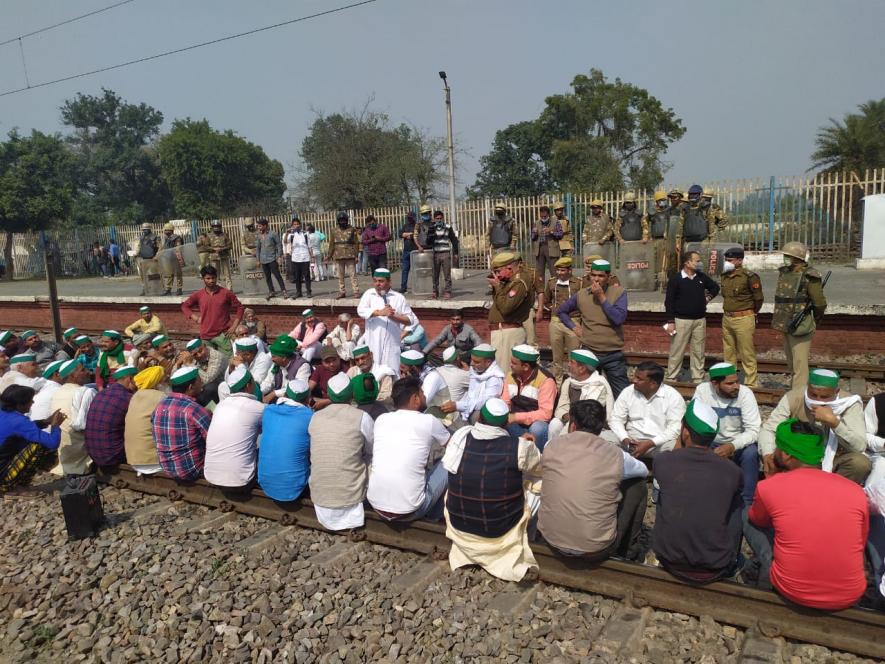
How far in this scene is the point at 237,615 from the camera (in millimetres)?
4152

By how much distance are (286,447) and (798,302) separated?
535 cm

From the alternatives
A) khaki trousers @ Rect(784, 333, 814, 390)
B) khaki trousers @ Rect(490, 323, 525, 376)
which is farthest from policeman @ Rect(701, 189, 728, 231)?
khaki trousers @ Rect(490, 323, 525, 376)

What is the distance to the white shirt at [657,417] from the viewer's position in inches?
204

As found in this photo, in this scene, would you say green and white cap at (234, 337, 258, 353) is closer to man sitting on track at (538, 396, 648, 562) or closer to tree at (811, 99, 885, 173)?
man sitting on track at (538, 396, 648, 562)

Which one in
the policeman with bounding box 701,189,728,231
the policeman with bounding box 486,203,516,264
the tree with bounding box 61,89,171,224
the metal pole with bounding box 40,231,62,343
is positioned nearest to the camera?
the policeman with bounding box 701,189,728,231

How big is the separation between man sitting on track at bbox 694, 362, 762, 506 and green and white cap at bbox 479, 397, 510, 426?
1683mm

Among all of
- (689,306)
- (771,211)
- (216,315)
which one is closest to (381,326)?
(216,315)

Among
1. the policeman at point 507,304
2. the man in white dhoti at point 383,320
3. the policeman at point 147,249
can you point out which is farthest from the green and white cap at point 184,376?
the policeman at point 147,249

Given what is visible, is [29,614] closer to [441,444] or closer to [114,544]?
[114,544]

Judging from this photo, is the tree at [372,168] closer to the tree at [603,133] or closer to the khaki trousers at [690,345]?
the tree at [603,133]

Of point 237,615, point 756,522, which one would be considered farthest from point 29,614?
point 756,522

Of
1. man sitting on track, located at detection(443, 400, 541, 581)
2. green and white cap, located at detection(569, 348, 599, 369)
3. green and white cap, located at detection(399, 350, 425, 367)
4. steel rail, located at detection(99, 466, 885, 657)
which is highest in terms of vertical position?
green and white cap, located at detection(569, 348, 599, 369)

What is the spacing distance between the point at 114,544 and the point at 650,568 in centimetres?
402

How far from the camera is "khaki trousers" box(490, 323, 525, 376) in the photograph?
780 cm
